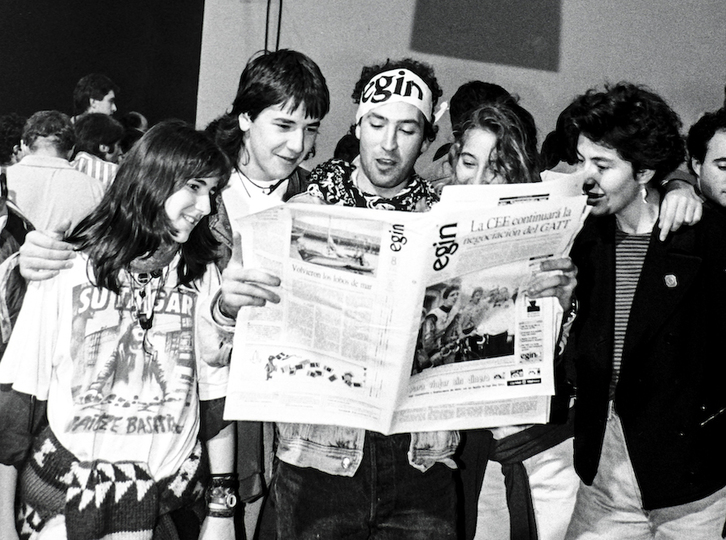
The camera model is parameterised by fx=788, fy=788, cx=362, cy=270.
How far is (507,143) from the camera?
1844 mm

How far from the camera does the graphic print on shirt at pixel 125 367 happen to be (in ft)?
5.30

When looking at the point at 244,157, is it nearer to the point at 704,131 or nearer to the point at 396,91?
the point at 396,91

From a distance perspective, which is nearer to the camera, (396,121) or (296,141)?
(396,121)

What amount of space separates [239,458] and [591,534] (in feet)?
2.85

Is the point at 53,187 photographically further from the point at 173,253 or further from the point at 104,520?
the point at 104,520

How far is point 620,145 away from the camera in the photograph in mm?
1825

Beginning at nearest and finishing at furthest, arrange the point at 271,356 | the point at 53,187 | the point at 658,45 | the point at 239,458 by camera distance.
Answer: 1. the point at 271,356
2. the point at 239,458
3. the point at 53,187
4. the point at 658,45

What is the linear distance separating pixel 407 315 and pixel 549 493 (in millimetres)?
846

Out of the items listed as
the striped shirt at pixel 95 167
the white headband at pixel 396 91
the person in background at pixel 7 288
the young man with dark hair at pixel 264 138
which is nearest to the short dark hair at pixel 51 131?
the striped shirt at pixel 95 167

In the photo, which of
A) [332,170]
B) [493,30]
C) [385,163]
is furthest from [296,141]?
[493,30]

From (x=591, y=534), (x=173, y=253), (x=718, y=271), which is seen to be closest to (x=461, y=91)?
(x=718, y=271)

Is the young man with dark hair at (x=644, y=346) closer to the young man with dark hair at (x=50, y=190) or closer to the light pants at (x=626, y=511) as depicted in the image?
the light pants at (x=626, y=511)

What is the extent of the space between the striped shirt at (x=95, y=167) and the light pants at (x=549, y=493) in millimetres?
1473

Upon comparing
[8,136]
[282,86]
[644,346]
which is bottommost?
[644,346]
